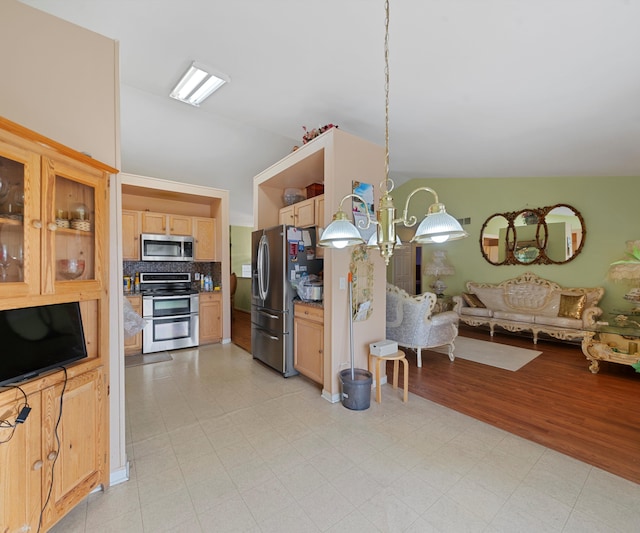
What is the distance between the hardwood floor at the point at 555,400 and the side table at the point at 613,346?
0.23m

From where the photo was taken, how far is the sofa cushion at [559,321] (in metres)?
4.67

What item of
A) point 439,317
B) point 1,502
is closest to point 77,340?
point 1,502

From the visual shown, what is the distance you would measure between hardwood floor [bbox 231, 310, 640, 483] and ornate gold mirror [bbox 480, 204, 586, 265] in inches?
74.8

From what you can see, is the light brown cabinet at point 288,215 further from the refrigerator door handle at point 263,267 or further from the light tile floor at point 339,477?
the light tile floor at point 339,477

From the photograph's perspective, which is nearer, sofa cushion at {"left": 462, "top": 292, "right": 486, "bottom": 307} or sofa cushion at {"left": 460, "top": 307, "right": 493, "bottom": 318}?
sofa cushion at {"left": 460, "top": 307, "right": 493, "bottom": 318}

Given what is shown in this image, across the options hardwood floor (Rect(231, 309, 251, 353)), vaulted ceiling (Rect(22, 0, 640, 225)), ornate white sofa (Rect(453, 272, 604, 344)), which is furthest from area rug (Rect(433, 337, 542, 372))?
hardwood floor (Rect(231, 309, 251, 353))

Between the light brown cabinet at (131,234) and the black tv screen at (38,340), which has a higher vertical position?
the light brown cabinet at (131,234)

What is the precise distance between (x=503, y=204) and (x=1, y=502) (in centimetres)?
745

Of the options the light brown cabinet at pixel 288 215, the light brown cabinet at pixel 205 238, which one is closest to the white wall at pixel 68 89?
the light brown cabinet at pixel 288 215

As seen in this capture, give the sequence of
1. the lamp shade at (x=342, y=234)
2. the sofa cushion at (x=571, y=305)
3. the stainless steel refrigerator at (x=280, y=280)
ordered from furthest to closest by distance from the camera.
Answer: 1. the sofa cushion at (x=571, y=305)
2. the stainless steel refrigerator at (x=280, y=280)
3. the lamp shade at (x=342, y=234)

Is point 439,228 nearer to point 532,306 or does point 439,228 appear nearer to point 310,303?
point 310,303

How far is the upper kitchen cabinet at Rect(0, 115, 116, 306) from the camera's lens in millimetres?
1253

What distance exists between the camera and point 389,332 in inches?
168

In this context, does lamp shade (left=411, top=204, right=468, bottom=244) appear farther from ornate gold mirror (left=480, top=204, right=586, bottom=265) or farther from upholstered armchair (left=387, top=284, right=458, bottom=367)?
ornate gold mirror (left=480, top=204, right=586, bottom=265)
